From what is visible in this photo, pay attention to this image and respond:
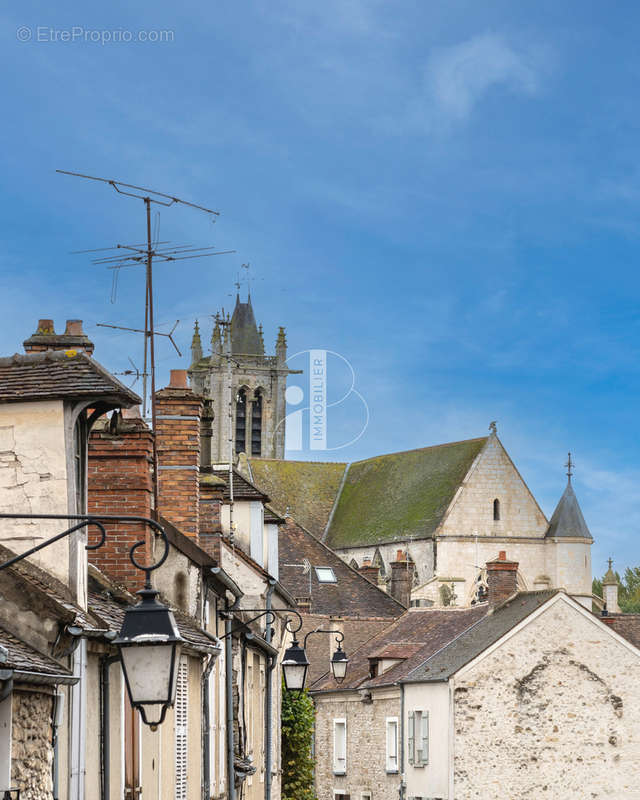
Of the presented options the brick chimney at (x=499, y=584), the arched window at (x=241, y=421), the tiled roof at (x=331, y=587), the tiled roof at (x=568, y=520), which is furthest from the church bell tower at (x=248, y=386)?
the brick chimney at (x=499, y=584)

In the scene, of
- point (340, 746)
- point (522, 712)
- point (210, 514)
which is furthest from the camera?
point (340, 746)

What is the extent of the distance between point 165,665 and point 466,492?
74.7m

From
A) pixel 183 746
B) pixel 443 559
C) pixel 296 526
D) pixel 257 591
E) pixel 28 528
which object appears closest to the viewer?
pixel 28 528

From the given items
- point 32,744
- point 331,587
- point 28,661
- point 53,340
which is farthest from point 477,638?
point 28,661

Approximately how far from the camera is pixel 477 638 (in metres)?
38.0

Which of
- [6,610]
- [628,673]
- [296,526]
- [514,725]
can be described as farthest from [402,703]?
[6,610]

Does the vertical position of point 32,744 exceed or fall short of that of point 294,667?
it exceeds it

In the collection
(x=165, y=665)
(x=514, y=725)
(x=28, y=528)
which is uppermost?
(x=28, y=528)

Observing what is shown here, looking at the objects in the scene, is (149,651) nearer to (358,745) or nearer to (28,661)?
(28,661)

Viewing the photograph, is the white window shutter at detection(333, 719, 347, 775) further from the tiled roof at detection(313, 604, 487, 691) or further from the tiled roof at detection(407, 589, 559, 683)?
the tiled roof at detection(407, 589, 559, 683)

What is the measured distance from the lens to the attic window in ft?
180

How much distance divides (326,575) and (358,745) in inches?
588

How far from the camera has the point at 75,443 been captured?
40.0ft

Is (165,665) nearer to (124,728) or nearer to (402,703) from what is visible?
(124,728)
